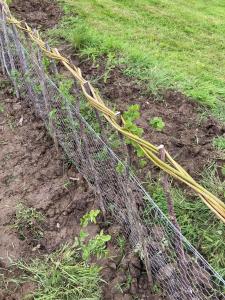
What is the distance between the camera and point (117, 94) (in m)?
4.60

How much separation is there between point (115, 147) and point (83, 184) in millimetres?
417

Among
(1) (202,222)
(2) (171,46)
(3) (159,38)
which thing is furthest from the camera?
(3) (159,38)

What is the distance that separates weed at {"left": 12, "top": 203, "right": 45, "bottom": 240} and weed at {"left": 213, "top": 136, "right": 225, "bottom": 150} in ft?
5.75

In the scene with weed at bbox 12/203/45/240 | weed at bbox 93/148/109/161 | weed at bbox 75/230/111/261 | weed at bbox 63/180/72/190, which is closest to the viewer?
weed at bbox 75/230/111/261

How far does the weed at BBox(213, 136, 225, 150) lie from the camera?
3.80m

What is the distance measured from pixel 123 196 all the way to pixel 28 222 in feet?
2.78

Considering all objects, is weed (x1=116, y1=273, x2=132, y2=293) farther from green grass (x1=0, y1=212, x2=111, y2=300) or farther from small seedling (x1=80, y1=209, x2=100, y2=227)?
small seedling (x1=80, y1=209, x2=100, y2=227)

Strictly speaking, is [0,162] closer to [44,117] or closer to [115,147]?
[44,117]

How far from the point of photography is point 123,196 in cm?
280

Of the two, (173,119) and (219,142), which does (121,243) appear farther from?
(173,119)

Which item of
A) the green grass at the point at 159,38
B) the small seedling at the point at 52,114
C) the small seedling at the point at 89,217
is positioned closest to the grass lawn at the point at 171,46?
the green grass at the point at 159,38

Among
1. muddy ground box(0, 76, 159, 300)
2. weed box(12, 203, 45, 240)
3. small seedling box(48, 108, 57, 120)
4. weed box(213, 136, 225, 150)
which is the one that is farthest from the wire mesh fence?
weed box(213, 136, 225, 150)

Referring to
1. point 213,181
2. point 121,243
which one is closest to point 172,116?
point 213,181

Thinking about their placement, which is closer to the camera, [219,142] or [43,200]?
[43,200]
